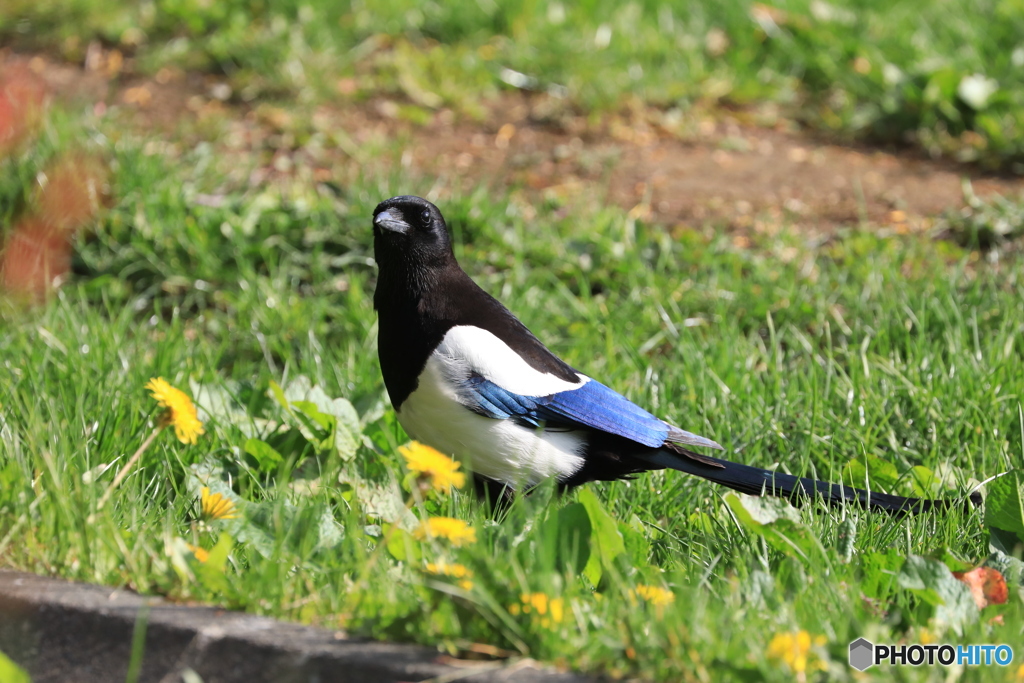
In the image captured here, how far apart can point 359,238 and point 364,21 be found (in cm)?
224

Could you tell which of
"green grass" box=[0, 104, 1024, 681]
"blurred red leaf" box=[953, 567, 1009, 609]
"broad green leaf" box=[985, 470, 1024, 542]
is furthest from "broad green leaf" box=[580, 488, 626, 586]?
"broad green leaf" box=[985, 470, 1024, 542]

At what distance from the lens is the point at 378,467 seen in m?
2.88

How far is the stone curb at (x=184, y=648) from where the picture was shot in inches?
66.9

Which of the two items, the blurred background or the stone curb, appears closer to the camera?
the stone curb

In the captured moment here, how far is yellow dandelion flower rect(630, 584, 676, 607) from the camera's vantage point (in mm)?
1780

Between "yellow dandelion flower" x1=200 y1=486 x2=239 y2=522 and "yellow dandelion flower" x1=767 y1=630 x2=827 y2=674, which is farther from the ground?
"yellow dandelion flower" x1=767 y1=630 x2=827 y2=674

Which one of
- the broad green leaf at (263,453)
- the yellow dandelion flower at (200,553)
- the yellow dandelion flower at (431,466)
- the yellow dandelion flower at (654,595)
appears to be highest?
the yellow dandelion flower at (431,466)

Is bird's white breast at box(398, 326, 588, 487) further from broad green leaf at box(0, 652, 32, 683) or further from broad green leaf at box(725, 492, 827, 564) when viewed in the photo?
broad green leaf at box(0, 652, 32, 683)

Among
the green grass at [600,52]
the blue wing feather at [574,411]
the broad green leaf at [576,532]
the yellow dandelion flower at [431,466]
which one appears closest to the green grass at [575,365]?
the broad green leaf at [576,532]

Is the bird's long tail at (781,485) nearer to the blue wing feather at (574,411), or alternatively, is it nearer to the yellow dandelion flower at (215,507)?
the blue wing feather at (574,411)

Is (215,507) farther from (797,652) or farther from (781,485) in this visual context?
(781,485)

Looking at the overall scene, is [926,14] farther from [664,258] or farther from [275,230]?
[275,230]

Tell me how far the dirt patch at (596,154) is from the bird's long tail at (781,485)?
7.13 ft

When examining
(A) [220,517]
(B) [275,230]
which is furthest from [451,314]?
(B) [275,230]
